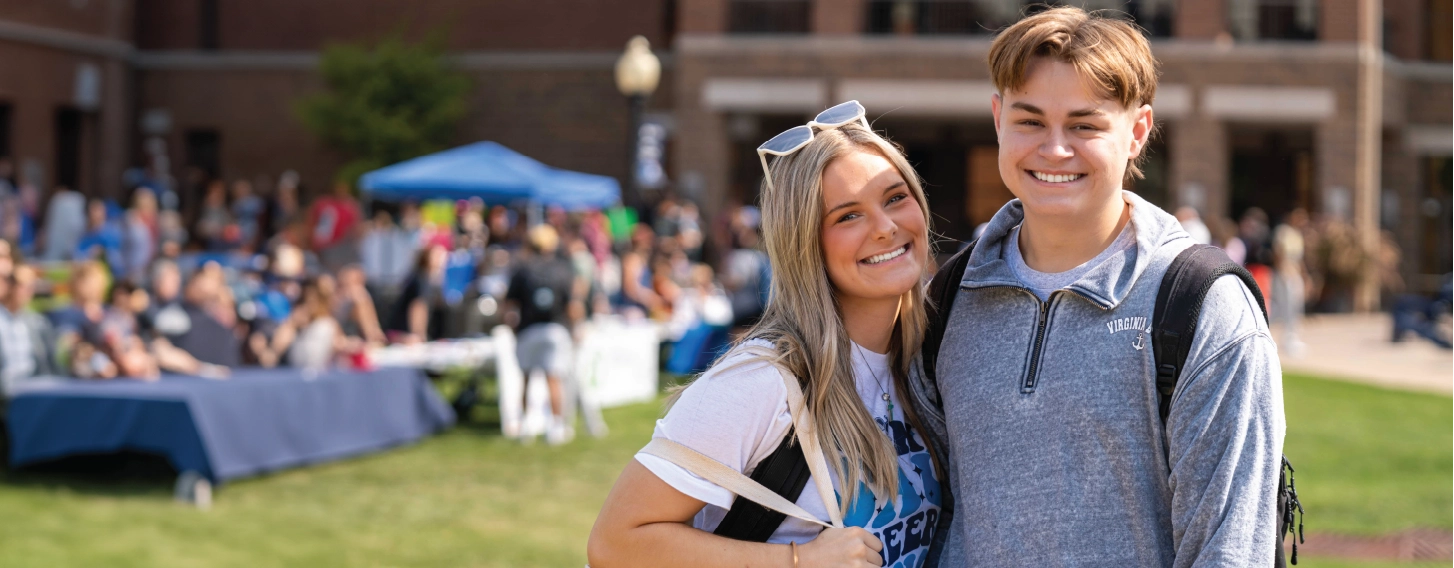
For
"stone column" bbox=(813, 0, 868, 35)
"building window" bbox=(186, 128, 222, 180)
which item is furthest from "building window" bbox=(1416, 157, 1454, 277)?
"building window" bbox=(186, 128, 222, 180)

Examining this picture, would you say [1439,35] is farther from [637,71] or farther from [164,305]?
[164,305]

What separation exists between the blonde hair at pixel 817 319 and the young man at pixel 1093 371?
0.56 ft

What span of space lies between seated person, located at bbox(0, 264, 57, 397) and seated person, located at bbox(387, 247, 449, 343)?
12.5 ft

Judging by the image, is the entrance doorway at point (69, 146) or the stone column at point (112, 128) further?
the stone column at point (112, 128)

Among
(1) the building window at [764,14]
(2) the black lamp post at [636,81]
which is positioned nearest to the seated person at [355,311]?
(2) the black lamp post at [636,81]

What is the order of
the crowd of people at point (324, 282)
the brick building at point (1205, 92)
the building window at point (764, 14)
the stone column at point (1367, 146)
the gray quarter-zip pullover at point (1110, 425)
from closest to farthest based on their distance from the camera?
the gray quarter-zip pullover at point (1110, 425), the crowd of people at point (324, 282), the stone column at point (1367, 146), the brick building at point (1205, 92), the building window at point (764, 14)

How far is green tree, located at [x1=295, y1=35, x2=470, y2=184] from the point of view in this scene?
27.7m

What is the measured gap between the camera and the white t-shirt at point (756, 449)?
2.36m

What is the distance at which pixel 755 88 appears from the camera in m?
24.8

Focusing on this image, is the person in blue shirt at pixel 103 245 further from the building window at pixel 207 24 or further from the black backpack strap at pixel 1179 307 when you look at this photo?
the black backpack strap at pixel 1179 307

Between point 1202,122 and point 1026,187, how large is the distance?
75.5 ft

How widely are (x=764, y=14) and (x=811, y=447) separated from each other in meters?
24.2

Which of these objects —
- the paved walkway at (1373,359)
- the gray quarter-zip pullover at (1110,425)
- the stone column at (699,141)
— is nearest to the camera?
the gray quarter-zip pullover at (1110,425)

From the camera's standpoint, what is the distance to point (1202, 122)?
23.8m
